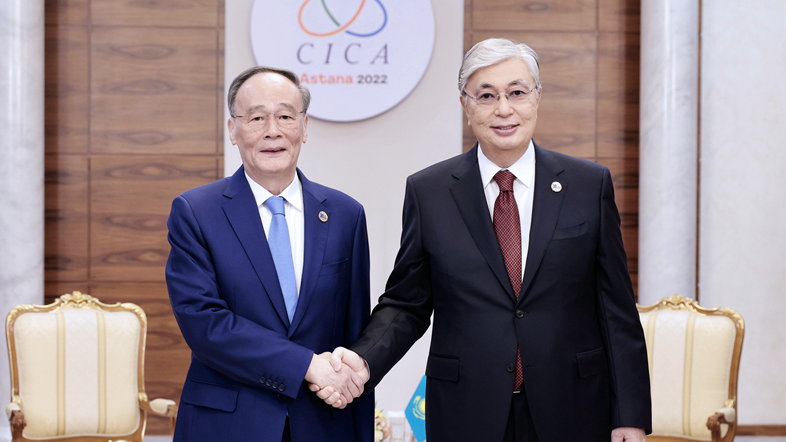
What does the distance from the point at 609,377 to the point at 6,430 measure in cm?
358

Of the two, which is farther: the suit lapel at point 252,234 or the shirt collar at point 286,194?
the shirt collar at point 286,194

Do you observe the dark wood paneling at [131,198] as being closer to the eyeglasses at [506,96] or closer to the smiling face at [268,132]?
the smiling face at [268,132]

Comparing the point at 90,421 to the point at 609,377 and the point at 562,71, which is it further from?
the point at 562,71

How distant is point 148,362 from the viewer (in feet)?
13.2

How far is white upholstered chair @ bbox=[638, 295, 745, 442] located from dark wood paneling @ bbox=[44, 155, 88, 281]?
3.29 m

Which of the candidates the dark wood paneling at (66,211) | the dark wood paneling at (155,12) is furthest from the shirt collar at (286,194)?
the dark wood paneling at (66,211)

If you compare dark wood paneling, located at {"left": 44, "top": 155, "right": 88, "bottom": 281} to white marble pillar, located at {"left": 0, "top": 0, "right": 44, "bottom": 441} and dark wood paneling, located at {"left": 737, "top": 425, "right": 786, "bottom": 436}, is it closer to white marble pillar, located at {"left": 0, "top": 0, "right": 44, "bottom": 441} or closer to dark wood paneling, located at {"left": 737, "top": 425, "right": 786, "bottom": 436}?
white marble pillar, located at {"left": 0, "top": 0, "right": 44, "bottom": 441}

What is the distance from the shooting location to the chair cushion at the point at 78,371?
10.4 ft

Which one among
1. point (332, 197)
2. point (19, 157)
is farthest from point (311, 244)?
point (19, 157)

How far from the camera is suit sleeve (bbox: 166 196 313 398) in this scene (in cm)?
167

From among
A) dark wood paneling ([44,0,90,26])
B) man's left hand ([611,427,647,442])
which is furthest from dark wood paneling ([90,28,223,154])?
man's left hand ([611,427,647,442])

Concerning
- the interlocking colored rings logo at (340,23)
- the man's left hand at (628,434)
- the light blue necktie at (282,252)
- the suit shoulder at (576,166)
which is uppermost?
the interlocking colored rings logo at (340,23)

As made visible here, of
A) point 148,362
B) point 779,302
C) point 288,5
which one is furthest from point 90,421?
point 779,302

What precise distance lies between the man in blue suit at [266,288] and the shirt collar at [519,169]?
0.41 metres
